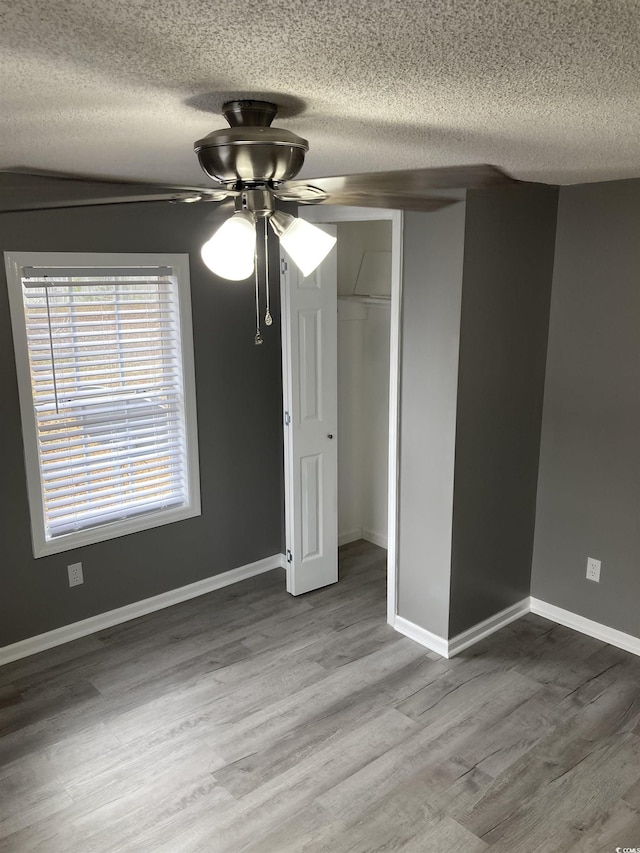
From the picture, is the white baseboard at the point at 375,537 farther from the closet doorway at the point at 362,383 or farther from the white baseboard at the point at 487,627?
the white baseboard at the point at 487,627

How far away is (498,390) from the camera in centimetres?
329

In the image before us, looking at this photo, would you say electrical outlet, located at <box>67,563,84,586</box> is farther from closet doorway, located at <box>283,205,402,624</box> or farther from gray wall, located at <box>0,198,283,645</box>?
closet doorway, located at <box>283,205,402,624</box>

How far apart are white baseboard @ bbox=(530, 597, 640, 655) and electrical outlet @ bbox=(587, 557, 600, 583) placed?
0.23 m

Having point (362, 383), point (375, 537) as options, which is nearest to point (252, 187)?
point (362, 383)

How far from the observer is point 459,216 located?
2953 millimetres

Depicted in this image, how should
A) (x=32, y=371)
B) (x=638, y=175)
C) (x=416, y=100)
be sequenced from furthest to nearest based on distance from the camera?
(x=32, y=371) < (x=638, y=175) < (x=416, y=100)

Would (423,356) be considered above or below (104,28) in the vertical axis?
below

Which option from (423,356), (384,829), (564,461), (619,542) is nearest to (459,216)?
(423,356)

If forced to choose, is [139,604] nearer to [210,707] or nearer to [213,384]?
A: [210,707]

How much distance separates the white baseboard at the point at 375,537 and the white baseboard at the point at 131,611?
73 cm

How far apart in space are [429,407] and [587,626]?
146 cm

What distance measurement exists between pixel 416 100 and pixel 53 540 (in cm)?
271

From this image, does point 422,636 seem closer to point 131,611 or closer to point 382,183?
point 131,611

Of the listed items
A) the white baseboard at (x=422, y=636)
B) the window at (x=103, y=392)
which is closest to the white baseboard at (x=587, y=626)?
the white baseboard at (x=422, y=636)
